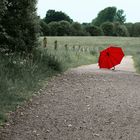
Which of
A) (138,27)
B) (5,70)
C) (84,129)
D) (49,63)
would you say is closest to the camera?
(84,129)

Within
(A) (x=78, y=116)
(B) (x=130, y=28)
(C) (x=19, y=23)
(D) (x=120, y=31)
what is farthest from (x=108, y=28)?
Result: (A) (x=78, y=116)

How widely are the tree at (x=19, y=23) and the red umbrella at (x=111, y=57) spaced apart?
935cm

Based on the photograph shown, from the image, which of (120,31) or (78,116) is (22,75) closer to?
(78,116)

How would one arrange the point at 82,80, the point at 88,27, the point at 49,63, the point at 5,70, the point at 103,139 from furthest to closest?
the point at 88,27 → the point at 49,63 → the point at 82,80 → the point at 5,70 → the point at 103,139

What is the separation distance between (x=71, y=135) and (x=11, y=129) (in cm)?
112

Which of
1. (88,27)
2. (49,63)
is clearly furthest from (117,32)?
(49,63)

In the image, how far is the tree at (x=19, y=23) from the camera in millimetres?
18047

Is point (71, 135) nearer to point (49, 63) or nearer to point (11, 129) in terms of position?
point (11, 129)

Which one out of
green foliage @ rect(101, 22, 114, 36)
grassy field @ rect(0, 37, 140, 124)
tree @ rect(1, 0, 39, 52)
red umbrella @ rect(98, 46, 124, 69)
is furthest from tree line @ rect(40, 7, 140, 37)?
tree @ rect(1, 0, 39, 52)

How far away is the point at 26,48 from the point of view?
62.3ft

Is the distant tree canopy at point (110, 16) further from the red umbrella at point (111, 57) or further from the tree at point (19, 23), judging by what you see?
the tree at point (19, 23)

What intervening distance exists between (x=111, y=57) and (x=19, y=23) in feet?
34.5

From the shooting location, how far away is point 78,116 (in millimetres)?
10914

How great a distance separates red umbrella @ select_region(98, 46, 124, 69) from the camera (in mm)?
27891
